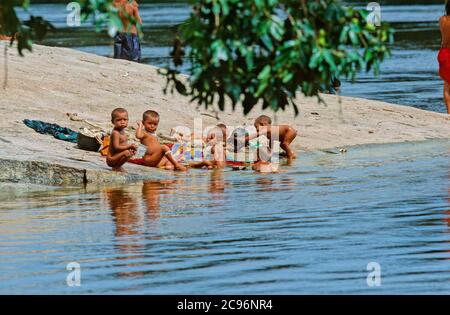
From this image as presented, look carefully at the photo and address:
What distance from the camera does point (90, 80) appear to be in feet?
65.6

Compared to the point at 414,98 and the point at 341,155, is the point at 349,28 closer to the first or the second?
the point at 341,155

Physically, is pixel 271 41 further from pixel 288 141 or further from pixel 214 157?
pixel 288 141

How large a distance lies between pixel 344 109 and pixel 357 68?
41.2 feet

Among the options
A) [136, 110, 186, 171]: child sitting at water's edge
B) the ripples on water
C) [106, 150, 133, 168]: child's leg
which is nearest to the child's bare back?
[136, 110, 186, 171]: child sitting at water's edge

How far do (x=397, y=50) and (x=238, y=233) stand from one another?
83.5 feet

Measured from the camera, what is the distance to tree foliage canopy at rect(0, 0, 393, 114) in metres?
7.30

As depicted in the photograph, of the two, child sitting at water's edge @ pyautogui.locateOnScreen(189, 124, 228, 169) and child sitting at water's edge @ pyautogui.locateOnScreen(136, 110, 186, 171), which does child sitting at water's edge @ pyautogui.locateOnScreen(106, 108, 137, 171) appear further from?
child sitting at water's edge @ pyautogui.locateOnScreen(189, 124, 228, 169)

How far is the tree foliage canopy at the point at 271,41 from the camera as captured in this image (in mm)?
7301

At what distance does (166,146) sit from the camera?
50.3 feet

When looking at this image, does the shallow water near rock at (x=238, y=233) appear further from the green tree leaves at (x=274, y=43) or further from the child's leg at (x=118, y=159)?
the green tree leaves at (x=274, y=43)

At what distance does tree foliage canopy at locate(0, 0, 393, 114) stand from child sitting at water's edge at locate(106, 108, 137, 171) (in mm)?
6529
